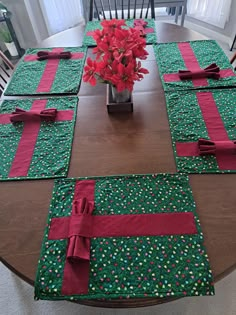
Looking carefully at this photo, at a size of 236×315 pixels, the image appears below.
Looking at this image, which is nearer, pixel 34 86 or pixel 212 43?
pixel 34 86

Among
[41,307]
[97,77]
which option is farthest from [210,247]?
[41,307]

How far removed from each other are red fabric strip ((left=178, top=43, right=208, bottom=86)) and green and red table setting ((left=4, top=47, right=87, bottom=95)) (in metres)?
0.62

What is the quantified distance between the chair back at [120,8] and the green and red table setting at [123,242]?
1.64 m

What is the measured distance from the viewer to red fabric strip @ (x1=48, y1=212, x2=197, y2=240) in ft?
2.50

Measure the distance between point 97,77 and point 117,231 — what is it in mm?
660

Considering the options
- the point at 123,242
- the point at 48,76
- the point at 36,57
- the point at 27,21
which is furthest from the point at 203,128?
the point at 27,21

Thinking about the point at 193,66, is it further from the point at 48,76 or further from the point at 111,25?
the point at 48,76

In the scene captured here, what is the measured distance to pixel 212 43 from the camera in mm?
1538

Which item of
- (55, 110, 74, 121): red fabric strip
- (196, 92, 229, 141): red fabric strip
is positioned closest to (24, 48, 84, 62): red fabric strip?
(55, 110, 74, 121): red fabric strip

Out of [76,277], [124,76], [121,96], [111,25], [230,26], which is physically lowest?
[230,26]

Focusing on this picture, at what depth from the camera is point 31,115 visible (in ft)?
3.75

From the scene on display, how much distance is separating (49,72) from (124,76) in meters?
0.65

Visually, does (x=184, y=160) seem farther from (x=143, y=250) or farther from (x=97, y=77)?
(x=97, y=77)

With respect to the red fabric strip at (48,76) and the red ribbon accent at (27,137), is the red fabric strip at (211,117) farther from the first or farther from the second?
the red fabric strip at (48,76)
